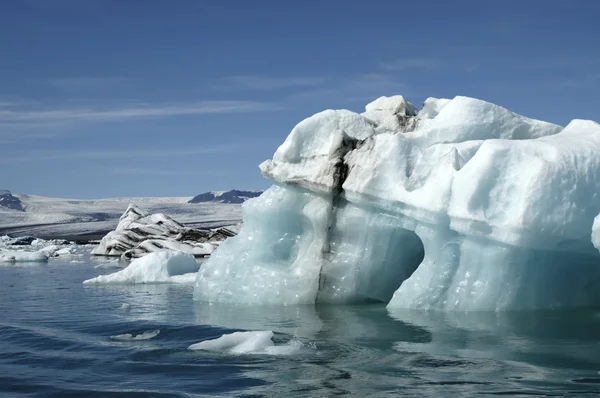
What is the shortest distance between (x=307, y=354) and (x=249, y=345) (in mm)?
694

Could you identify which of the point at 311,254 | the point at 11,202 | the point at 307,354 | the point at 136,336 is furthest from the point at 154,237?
the point at 11,202

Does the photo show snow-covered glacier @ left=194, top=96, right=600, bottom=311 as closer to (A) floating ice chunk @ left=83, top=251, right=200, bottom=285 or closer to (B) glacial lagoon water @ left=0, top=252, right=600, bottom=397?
(B) glacial lagoon water @ left=0, top=252, right=600, bottom=397

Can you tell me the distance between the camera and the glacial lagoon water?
634cm

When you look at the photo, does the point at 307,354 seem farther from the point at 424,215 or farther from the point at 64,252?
the point at 64,252

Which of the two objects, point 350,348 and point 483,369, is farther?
point 350,348

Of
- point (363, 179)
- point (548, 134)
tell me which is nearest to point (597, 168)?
point (548, 134)

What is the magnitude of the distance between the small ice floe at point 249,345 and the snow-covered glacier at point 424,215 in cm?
332

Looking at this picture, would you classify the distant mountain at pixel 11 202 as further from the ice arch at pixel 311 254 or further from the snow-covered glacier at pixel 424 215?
the snow-covered glacier at pixel 424 215

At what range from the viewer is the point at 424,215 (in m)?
10.5

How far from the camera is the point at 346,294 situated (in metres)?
12.2

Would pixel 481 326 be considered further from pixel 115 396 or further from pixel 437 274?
pixel 115 396

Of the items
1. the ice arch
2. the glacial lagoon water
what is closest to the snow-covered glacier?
the ice arch

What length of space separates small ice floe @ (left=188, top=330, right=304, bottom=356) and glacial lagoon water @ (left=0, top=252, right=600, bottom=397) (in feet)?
0.34

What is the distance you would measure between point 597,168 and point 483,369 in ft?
14.2
